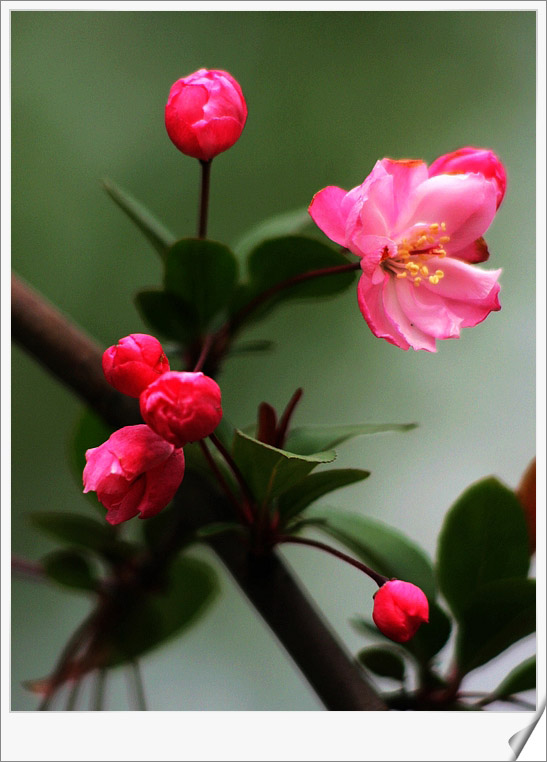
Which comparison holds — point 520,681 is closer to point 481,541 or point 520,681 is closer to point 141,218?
point 481,541

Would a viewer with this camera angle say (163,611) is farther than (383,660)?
Yes

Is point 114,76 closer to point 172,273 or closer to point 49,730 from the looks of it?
point 172,273

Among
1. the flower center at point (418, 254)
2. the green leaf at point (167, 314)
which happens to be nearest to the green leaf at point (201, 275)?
the green leaf at point (167, 314)

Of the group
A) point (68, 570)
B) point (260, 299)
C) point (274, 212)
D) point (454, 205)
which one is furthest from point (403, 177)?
point (274, 212)

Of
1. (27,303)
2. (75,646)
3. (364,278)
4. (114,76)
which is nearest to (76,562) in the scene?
(75,646)

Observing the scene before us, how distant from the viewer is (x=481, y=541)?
0.44 meters

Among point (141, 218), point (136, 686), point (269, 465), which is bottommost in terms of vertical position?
point (136, 686)

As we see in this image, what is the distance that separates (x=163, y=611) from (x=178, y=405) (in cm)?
32

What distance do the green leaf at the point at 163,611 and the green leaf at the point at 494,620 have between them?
200 millimetres

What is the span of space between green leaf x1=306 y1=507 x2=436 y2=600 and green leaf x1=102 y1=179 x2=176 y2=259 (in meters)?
0.18

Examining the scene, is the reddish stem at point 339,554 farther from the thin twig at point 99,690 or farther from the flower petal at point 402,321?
the thin twig at point 99,690

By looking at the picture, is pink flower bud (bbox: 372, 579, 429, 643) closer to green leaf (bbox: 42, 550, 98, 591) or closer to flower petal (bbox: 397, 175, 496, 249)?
flower petal (bbox: 397, 175, 496, 249)

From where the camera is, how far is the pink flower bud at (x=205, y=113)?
359 millimetres

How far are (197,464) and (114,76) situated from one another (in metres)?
0.48
